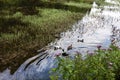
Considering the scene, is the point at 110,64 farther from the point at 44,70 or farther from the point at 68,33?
the point at 68,33

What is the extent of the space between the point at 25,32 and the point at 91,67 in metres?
10.7

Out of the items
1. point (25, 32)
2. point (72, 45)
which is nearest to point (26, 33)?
point (25, 32)

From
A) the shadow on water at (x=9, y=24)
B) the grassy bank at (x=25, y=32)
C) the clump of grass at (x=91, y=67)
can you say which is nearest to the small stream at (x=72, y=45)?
the clump of grass at (x=91, y=67)

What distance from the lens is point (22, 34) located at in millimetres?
16938

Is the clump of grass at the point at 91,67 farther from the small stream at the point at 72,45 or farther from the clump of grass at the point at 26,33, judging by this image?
the clump of grass at the point at 26,33

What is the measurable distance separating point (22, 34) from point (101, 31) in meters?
7.59

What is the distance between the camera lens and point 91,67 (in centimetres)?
746

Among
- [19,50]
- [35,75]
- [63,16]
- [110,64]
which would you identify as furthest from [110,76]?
[63,16]

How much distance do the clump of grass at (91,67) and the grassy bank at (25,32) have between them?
449 centimetres

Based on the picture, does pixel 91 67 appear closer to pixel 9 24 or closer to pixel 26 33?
pixel 26 33

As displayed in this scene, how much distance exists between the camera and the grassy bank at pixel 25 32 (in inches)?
508

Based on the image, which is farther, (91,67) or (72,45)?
(72,45)

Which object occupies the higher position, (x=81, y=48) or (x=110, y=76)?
(x=110, y=76)

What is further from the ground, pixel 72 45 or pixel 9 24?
pixel 9 24
